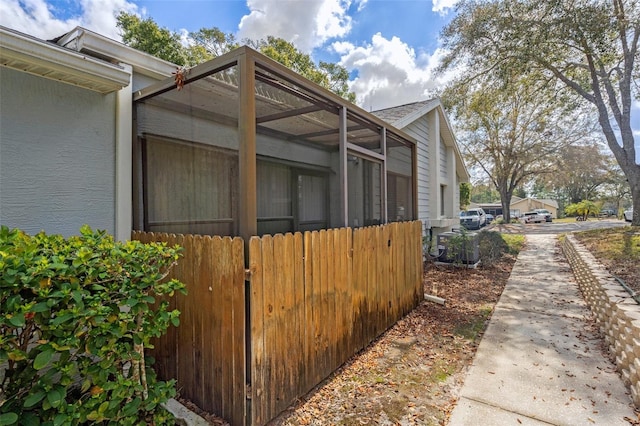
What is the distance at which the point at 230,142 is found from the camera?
10.4 feet

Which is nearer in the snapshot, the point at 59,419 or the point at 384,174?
the point at 59,419

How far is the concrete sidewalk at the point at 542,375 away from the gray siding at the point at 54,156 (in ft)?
12.1

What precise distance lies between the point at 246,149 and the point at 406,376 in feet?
8.93

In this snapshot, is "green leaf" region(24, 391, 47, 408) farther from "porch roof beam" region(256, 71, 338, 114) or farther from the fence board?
"porch roof beam" region(256, 71, 338, 114)

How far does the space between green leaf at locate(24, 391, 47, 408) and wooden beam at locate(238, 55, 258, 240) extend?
1.39 metres

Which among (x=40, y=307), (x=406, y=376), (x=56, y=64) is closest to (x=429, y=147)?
(x=406, y=376)

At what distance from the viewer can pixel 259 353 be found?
2.40 m

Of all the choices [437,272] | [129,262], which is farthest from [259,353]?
[437,272]

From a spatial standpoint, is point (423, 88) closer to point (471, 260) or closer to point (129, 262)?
point (471, 260)

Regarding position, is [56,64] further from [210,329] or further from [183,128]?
[210,329]

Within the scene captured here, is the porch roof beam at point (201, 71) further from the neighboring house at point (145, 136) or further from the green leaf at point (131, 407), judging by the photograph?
the green leaf at point (131, 407)

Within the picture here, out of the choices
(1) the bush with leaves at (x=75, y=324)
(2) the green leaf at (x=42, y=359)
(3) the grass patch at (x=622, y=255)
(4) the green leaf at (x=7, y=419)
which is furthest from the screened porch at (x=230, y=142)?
(3) the grass patch at (x=622, y=255)

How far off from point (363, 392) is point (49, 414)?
2314mm

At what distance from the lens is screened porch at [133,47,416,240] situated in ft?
8.04
